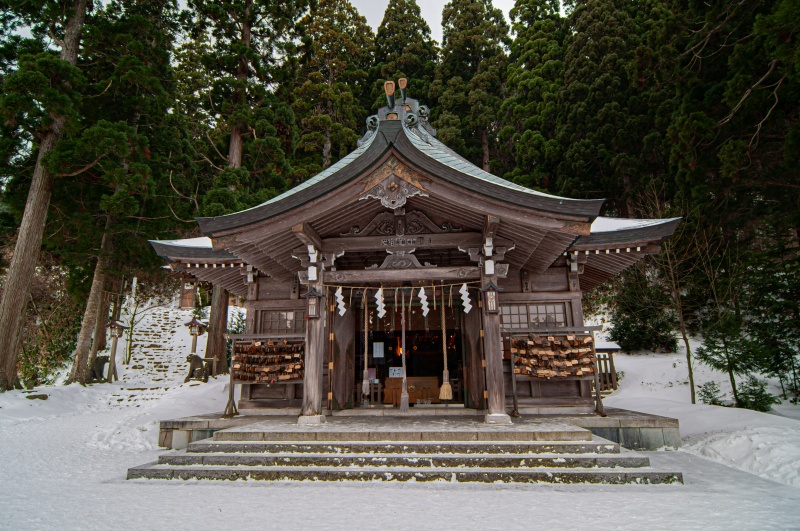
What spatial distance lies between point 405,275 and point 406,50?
81.2 ft

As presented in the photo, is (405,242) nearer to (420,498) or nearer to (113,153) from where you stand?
(420,498)

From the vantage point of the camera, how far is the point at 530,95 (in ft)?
76.8

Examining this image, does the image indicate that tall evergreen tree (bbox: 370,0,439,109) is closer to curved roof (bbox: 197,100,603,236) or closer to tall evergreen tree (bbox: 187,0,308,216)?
tall evergreen tree (bbox: 187,0,308,216)

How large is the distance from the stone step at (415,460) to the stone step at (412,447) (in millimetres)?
114

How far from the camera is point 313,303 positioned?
8.20 metres

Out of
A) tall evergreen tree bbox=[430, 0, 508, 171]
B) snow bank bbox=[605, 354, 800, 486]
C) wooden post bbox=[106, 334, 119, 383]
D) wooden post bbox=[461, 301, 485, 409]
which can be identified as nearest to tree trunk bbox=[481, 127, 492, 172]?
tall evergreen tree bbox=[430, 0, 508, 171]

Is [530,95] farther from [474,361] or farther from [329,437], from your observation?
[329,437]

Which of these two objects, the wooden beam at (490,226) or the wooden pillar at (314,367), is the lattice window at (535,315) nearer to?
the wooden beam at (490,226)

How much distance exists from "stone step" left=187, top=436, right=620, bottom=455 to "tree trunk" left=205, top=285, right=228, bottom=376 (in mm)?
10963

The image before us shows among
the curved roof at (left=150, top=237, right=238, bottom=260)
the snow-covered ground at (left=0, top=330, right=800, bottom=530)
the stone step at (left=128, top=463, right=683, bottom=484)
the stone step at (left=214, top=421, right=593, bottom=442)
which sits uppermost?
the curved roof at (left=150, top=237, right=238, bottom=260)

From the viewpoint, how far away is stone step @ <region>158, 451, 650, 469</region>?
5.81 m

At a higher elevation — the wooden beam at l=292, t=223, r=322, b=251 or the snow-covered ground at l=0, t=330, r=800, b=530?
the wooden beam at l=292, t=223, r=322, b=251

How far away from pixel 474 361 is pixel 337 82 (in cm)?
1912

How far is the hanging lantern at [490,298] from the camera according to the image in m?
7.77
